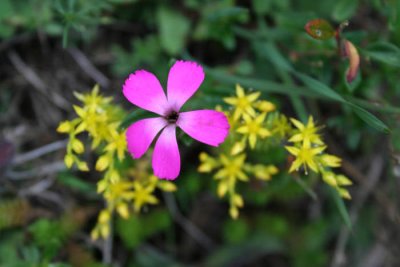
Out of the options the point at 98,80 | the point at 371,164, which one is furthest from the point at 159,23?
the point at 371,164

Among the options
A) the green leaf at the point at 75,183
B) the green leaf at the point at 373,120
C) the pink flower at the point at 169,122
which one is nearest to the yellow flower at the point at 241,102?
the pink flower at the point at 169,122

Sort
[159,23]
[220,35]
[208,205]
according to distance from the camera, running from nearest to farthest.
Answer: [220,35] < [159,23] < [208,205]

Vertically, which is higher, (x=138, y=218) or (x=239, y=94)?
(x=239, y=94)

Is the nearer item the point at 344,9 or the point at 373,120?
the point at 373,120

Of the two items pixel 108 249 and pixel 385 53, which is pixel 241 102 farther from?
pixel 108 249

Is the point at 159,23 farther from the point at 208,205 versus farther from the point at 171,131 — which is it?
the point at 171,131

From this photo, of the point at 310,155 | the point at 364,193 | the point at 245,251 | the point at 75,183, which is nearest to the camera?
the point at 310,155

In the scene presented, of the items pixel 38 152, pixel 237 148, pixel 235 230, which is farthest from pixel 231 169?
pixel 38 152
